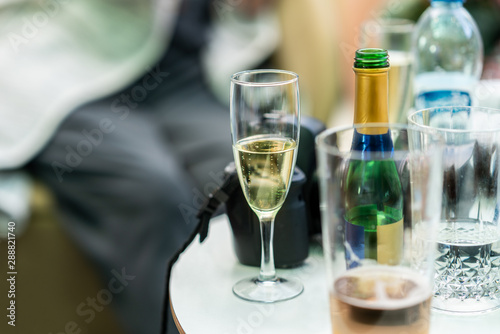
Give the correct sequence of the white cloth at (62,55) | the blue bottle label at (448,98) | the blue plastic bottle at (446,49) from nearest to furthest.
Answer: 1. the blue bottle label at (448,98)
2. the blue plastic bottle at (446,49)
3. the white cloth at (62,55)

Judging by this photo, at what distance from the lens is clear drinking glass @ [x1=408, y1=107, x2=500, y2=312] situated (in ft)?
2.00

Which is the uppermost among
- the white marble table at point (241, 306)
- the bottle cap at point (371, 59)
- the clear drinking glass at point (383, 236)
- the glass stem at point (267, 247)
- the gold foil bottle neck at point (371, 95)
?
the bottle cap at point (371, 59)

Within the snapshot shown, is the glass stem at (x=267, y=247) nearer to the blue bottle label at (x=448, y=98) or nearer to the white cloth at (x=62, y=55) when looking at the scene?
the blue bottle label at (x=448, y=98)

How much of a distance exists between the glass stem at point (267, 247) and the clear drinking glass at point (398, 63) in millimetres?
302

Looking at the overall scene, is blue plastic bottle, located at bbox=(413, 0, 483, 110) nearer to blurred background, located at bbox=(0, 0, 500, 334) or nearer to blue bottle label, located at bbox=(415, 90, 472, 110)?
blue bottle label, located at bbox=(415, 90, 472, 110)

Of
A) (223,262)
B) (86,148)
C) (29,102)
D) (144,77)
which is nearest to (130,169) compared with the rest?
(86,148)

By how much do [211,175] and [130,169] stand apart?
194mm

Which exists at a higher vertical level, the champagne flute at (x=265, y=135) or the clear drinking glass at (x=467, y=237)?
the champagne flute at (x=265, y=135)

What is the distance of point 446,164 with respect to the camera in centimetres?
61

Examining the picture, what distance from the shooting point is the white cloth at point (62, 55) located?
57.0 inches

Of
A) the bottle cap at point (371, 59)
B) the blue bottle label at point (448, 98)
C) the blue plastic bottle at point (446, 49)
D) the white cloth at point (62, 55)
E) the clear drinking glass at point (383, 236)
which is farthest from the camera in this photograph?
the white cloth at point (62, 55)

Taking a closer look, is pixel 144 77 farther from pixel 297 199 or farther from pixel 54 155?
pixel 297 199

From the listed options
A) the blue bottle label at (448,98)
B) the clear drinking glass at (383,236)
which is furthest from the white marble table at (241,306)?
the blue bottle label at (448,98)

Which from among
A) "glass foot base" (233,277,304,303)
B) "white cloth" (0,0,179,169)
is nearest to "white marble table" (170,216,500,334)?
"glass foot base" (233,277,304,303)
